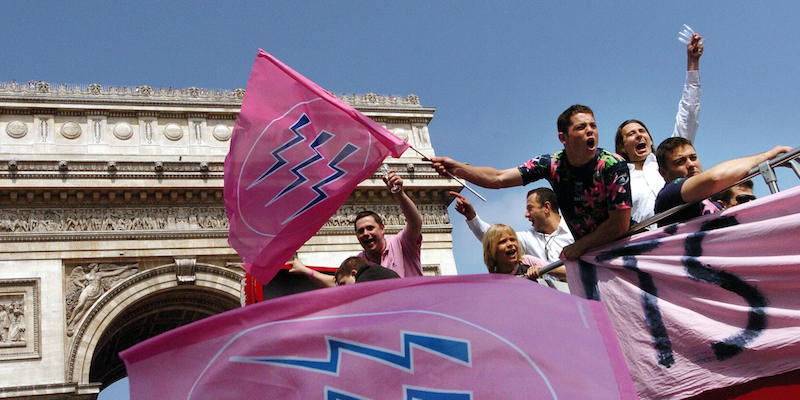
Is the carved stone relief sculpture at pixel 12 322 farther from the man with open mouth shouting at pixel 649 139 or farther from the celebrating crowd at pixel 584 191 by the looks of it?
the man with open mouth shouting at pixel 649 139

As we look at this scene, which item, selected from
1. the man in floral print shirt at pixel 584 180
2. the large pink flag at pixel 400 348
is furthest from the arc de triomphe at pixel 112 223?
the man in floral print shirt at pixel 584 180

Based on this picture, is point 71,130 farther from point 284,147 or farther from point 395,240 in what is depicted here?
point 395,240

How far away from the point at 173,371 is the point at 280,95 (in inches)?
107

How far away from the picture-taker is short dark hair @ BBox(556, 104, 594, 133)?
3.41 metres

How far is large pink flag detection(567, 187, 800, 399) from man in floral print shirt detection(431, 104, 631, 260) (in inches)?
5.3

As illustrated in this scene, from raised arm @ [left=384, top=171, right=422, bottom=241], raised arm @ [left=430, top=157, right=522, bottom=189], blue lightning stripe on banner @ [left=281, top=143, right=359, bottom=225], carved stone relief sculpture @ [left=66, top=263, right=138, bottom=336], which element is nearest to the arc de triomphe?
carved stone relief sculpture @ [left=66, top=263, right=138, bottom=336]

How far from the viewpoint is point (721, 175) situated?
2984 millimetres

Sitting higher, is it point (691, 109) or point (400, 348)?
point (691, 109)

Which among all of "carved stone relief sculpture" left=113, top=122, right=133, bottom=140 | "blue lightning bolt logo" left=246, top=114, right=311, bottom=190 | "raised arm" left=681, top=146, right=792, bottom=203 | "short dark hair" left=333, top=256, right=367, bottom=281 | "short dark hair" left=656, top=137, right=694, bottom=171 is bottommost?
"raised arm" left=681, top=146, right=792, bottom=203

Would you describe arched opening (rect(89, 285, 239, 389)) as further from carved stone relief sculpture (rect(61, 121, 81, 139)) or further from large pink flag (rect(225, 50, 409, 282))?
large pink flag (rect(225, 50, 409, 282))

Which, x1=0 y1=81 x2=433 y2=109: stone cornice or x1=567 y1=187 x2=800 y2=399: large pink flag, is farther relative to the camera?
x1=0 y1=81 x2=433 y2=109: stone cornice

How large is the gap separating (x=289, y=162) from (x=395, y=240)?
2.70 feet

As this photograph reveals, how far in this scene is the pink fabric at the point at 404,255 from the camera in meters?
4.73

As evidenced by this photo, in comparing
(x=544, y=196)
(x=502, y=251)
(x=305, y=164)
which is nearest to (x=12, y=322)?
(x=305, y=164)
